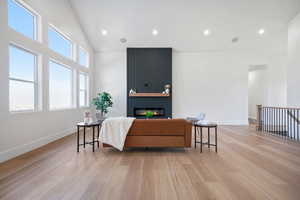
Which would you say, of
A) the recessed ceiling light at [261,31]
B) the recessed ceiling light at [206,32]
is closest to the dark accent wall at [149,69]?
the recessed ceiling light at [206,32]

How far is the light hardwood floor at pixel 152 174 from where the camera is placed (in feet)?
6.18

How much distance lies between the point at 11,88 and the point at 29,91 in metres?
0.46

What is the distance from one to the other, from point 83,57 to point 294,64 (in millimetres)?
7658

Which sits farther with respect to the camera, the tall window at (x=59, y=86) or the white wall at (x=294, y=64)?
the white wall at (x=294, y=64)

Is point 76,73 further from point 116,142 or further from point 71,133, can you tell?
point 116,142

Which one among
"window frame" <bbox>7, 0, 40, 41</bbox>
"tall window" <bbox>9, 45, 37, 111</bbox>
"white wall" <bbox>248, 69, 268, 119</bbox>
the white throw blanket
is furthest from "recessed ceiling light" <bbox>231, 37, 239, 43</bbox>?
"tall window" <bbox>9, 45, 37, 111</bbox>

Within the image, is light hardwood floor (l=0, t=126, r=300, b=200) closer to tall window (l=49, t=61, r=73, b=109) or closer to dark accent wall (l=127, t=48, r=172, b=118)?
tall window (l=49, t=61, r=73, b=109)

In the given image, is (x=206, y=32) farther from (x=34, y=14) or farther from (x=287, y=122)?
(x=34, y=14)

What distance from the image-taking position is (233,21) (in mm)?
5699

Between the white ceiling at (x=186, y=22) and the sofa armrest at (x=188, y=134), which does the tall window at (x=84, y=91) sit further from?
the sofa armrest at (x=188, y=134)

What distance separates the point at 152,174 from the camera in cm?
237

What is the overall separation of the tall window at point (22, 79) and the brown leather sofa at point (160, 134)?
7.83 ft

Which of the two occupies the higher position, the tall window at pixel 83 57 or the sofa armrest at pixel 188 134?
the tall window at pixel 83 57

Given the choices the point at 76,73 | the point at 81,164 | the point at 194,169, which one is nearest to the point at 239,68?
the point at 194,169
